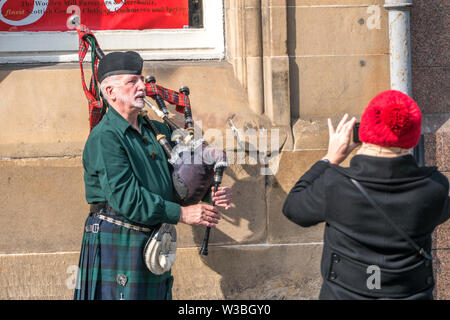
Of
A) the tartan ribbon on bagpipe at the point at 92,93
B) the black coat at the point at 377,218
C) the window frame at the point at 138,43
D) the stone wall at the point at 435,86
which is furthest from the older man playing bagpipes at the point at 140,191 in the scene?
the stone wall at the point at 435,86

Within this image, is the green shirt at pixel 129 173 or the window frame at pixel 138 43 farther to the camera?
the window frame at pixel 138 43

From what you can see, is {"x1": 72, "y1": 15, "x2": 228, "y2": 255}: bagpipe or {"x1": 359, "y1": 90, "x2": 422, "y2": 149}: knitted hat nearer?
{"x1": 359, "y1": 90, "x2": 422, "y2": 149}: knitted hat

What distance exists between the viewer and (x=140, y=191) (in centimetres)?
318

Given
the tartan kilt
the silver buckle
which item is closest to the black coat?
the tartan kilt

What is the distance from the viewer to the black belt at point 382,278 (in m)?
2.58

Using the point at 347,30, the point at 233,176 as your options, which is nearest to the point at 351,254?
the point at 233,176

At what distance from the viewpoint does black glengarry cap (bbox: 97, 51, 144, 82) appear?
3.38 meters

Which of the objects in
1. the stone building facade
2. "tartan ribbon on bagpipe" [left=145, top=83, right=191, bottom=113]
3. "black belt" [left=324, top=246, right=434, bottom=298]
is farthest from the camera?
the stone building facade

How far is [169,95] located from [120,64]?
628 millimetres

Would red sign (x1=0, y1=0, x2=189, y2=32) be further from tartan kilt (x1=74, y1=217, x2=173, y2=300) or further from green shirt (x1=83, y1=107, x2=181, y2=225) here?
tartan kilt (x1=74, y1=217, x2=173, y2=300)

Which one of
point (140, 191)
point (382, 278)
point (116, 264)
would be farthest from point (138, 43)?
point (382, 278)

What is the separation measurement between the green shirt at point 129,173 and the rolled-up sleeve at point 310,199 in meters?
0.80

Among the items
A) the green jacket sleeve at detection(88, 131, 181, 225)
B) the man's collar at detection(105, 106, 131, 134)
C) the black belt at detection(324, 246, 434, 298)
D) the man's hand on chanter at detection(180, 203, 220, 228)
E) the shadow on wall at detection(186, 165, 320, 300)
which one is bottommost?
the shadow on wall at detection(186, 165, 320, 300)

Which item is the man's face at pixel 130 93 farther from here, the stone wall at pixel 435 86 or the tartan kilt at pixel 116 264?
the stone wall at pixel 435 86
